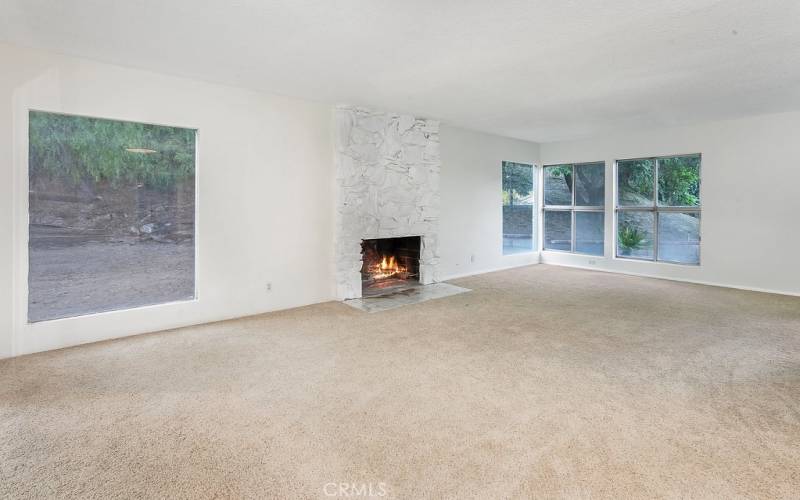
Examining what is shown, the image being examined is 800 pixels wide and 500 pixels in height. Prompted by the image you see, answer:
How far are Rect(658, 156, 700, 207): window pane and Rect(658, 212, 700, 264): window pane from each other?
21 cm

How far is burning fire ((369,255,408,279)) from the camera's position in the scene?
6.24 meters

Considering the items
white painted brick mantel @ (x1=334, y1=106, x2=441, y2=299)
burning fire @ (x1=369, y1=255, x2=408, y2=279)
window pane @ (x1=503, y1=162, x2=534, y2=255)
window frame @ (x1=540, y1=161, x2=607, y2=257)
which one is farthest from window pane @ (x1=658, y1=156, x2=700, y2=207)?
burning fire @ (x1=369, y1=255, x2=408, y2=279)

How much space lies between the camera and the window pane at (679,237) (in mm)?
6398

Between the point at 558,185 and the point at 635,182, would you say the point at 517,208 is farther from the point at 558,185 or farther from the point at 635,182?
the point at 635,182

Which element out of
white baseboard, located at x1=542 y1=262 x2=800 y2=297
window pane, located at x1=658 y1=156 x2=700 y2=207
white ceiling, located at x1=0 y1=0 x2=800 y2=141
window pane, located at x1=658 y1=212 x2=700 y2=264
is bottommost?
white baseboard, located at x1=542 y1=262 x2=800 y2=297

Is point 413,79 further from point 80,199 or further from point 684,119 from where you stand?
point 684,119

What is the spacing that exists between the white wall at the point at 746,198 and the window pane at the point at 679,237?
0.15m

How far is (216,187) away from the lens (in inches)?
168

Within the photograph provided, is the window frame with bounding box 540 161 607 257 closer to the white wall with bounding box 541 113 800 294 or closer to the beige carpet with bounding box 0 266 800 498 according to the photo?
the white wall with bounding box 541 113 800 294

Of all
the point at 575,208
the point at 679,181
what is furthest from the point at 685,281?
the point at 575,208

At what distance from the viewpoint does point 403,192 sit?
5840 millimetres

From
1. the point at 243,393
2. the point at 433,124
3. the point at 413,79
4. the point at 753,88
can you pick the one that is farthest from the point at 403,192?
the point at 753,88

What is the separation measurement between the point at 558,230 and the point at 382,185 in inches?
174
